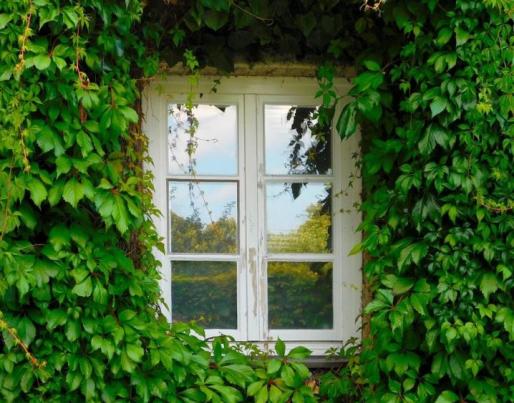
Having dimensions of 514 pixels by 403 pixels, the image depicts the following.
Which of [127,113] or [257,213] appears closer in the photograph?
[127,113]

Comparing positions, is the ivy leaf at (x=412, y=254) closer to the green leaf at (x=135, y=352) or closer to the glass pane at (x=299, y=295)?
the glass pane at (x=299, y=295)

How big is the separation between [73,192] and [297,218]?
127cm

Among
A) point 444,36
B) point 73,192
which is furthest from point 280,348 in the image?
point 444,36

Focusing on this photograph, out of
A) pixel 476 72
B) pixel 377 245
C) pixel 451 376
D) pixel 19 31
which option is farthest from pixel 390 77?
pixel 19 31

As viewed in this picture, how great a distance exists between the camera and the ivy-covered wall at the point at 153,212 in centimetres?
269

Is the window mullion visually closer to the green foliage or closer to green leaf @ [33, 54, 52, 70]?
the green foliage

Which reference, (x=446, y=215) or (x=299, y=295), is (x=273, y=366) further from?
(x=446, y=215)

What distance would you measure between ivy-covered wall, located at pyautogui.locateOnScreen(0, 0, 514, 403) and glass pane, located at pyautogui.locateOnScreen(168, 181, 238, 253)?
0.31m

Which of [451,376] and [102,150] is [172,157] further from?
[451,376]

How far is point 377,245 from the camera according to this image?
10.3 ft

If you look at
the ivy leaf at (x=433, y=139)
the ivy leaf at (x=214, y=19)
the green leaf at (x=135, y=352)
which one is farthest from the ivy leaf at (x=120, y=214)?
the ivy leaf at (x=433, y=139)

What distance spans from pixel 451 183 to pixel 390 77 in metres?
0.65

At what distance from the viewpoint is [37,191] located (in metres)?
2.64

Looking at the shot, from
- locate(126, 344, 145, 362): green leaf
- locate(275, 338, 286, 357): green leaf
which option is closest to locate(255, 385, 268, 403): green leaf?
locate(275, 338, 286, 357): green leaf
